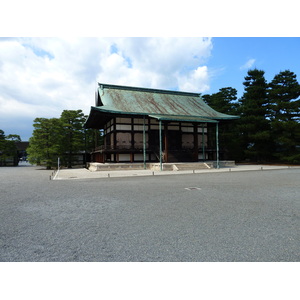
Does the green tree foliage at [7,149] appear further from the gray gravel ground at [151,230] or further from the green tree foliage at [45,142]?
→ the gray gravel ground at [151,230]

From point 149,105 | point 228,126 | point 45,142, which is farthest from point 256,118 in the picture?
point 45,142

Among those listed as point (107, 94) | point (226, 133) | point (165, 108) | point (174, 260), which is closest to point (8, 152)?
point (107, 94)

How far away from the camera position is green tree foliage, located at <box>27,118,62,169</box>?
94.5 feet

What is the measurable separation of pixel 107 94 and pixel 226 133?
19.5m

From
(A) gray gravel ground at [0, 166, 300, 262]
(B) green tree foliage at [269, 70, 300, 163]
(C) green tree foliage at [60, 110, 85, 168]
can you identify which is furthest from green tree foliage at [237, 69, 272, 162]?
(A) gray gravel ground at [0, 166, 300, 262]

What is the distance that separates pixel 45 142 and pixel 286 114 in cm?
3282

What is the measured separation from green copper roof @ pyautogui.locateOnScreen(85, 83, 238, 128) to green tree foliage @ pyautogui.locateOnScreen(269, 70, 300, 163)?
7.15 meters

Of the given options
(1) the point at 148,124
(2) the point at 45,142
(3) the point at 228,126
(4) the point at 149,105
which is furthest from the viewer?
(3) the point at 228,126

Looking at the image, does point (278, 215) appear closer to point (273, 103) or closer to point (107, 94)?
point (107, 94)

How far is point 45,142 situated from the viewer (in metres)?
29.0

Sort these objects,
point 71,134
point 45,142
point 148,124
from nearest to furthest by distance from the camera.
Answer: point 148,124 < point 45,142 < point 71,134

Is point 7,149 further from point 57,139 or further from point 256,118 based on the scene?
point 256,118

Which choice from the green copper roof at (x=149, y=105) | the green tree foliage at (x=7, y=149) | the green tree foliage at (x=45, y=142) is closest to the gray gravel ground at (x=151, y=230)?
the green copper roof at (x=149, y=105)

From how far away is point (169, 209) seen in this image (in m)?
5.96
